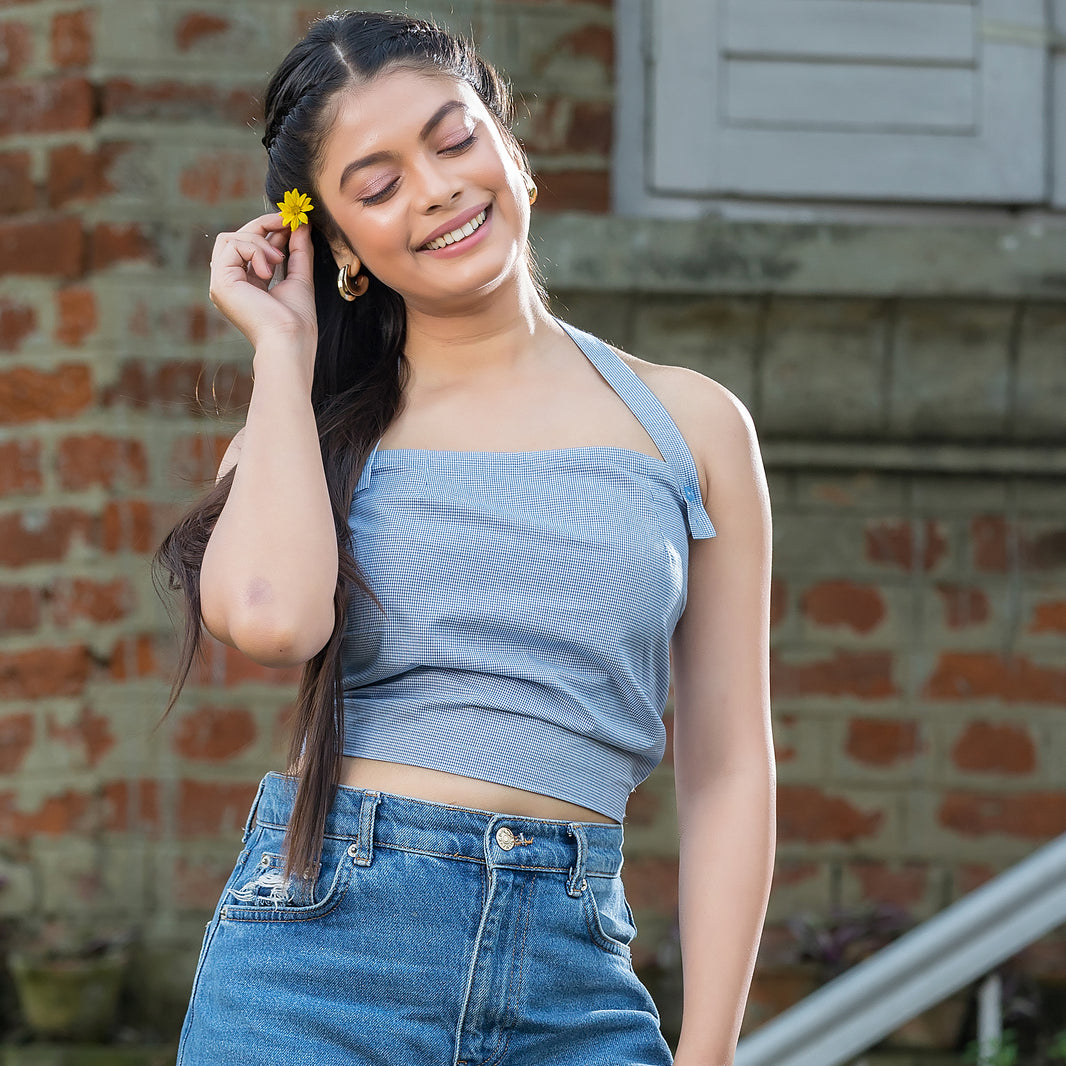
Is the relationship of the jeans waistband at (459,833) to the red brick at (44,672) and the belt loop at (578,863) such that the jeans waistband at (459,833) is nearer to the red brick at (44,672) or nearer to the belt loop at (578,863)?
the belt loop at (578,863)

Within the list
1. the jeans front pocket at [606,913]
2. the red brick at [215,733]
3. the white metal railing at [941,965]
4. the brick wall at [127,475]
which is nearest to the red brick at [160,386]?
the brick wall at [127,475]

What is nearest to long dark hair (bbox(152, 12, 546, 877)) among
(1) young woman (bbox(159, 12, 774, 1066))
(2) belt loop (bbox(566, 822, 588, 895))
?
(1) young woman (bbox(159, 12, 774, 1066))

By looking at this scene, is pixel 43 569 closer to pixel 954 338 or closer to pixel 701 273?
pixel 701 273

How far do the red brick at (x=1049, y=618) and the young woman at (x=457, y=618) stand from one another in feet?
5.76

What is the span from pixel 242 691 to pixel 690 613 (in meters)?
1.70

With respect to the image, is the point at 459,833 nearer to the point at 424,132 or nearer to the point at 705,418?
the point at 705,418

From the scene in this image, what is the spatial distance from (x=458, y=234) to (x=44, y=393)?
185 centimetres

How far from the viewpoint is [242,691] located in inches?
128

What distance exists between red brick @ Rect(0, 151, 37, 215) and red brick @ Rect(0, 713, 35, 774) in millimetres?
1135

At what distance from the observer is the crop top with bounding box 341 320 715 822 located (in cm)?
161

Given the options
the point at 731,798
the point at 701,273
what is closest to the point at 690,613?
the point at 731,798

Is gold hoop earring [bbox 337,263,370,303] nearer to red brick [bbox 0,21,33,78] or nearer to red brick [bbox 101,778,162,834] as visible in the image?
red brick [bbox 101,778,162,834]

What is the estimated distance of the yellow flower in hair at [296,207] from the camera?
1876 millimetres

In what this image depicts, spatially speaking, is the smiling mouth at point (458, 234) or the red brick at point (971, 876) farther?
the red brick at point (971, 876)
